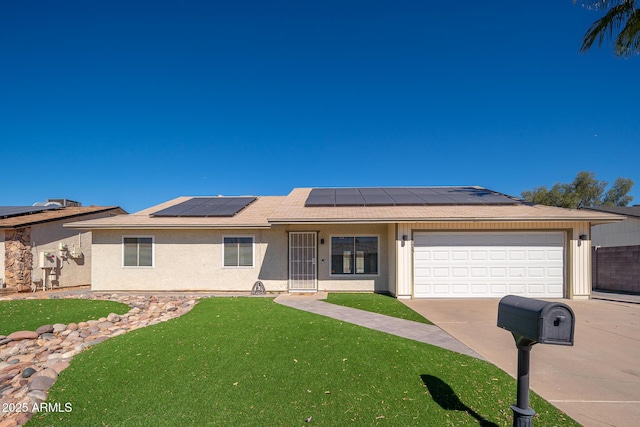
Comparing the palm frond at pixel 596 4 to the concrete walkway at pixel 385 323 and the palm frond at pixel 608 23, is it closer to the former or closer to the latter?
the palm frond at pixel 608 23

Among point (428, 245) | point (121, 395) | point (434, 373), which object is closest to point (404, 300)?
point (428, 245)

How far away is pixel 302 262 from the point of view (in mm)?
12055

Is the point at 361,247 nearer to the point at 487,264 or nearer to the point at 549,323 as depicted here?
the point at 487,264

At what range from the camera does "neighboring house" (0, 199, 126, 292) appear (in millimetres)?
12680

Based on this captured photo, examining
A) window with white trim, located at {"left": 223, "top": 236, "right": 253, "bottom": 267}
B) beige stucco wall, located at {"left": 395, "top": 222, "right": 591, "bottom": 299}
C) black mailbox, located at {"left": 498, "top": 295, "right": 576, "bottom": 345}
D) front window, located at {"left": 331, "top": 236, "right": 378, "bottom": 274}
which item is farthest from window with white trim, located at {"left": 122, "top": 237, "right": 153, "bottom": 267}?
black mailbox, located at {"left": 498, "top": 295, "right": 576, "bottom": 345}

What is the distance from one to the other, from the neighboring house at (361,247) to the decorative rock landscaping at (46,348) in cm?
234

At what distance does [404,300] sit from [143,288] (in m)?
9.13

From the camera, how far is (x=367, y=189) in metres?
16.0

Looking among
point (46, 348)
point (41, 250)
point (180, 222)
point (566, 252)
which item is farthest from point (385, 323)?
point (41, 250)

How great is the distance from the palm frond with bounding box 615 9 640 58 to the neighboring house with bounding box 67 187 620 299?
207 inches

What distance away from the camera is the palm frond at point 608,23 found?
33.2 ft

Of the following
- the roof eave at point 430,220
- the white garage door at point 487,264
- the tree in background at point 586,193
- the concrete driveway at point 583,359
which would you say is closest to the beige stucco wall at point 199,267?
the roof eave at point 430,220

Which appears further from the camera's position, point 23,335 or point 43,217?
point 43,217

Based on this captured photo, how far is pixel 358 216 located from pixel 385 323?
4.30m
